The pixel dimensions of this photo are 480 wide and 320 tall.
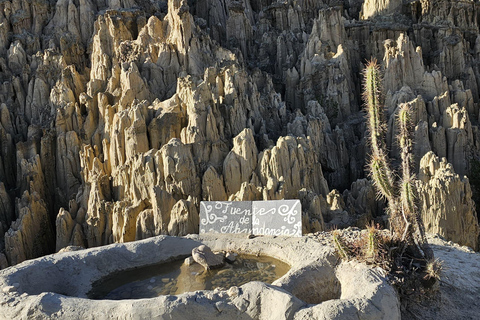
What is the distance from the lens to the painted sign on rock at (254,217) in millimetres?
11758

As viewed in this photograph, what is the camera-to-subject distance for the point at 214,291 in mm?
7891

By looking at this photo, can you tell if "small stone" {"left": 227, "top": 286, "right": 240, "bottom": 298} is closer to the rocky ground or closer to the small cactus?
the small cactus

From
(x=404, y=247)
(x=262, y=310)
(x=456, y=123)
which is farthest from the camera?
(x=456, y=123)

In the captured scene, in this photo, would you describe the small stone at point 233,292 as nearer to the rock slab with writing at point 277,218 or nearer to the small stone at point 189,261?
the small stone at point 189,261

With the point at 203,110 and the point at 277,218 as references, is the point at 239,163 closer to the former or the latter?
the point at 203,110

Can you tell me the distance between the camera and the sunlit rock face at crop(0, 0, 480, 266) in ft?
59.9

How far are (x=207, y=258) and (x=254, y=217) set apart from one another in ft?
6.29

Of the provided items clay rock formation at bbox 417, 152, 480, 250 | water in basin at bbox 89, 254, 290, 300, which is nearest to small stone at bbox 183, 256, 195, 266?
water in basin at bbox 89, 254, 290, 300

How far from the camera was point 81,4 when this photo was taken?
33.6m

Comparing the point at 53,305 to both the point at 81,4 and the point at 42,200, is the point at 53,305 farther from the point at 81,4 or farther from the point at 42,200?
the point at 81,4

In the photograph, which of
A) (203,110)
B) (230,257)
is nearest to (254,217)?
(230,257)

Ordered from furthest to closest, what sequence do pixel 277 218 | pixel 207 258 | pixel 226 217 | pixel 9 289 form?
pixel 226 217 → pixel 277 218 → pixel 207 258 → pixel 9 289

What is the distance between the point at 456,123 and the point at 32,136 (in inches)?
917

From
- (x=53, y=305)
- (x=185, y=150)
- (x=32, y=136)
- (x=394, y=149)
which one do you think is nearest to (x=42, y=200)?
(x=32, y=136)
